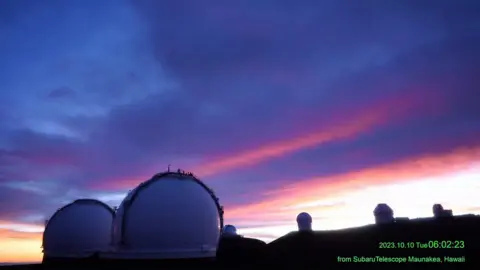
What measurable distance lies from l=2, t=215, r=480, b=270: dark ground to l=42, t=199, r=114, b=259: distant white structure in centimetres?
244

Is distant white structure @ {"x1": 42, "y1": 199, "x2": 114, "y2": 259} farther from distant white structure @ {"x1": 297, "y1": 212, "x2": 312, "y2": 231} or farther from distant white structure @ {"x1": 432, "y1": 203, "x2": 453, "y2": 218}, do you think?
distant white structure @ {"x1": 432, "y1": 203, "x2": 453, "y2": 218}

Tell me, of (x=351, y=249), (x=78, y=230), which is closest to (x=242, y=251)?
(x=351, y=249)

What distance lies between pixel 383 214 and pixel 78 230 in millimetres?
33312

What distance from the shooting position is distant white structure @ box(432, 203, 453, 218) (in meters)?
41.5

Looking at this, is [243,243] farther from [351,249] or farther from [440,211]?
[440,211]

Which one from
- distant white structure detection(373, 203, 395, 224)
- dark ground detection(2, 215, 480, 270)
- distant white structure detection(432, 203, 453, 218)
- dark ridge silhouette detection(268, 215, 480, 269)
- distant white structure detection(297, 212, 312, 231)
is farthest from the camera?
distant white structure detection(297, 212, 312, 231)

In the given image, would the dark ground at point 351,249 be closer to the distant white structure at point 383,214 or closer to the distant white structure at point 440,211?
the distant white structure at point 383,214

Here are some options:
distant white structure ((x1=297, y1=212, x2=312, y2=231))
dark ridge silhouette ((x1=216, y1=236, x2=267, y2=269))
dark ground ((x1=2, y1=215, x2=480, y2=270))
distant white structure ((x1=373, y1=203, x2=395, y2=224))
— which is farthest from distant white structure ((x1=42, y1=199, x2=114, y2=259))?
distant white structure ((x1=373, y1=203, x2=395, y2=224))

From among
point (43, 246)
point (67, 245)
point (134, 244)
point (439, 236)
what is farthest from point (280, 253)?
point (43, 246)

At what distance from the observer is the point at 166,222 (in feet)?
83.7

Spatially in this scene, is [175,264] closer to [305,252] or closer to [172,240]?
[172,240]

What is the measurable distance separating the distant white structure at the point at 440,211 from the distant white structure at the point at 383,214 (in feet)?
21.5

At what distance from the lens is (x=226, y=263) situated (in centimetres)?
2838

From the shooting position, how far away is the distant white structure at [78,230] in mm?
36031
